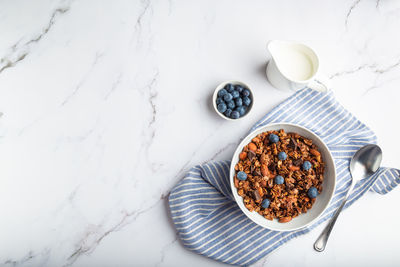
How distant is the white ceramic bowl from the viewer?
0.88m

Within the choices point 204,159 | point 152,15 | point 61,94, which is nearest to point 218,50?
point 152,15

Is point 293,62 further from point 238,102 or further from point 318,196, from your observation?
point 318,196

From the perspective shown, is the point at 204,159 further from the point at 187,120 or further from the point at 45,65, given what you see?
the point at 45,65

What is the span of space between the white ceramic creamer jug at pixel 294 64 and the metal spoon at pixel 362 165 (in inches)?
9.0

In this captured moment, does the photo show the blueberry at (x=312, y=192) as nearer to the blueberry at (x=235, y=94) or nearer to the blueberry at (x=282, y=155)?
the blueberry at (x=282, y=155)

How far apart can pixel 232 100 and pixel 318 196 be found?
0.36m

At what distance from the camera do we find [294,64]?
96 centimetres

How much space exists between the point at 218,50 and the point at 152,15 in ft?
0.77

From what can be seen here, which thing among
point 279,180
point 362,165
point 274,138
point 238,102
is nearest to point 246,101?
point 238,102

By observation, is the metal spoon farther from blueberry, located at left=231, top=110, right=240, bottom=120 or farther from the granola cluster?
blueberry, located at left=231, top=110, right=240, bottom=120

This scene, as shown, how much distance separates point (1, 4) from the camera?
100 centimetres

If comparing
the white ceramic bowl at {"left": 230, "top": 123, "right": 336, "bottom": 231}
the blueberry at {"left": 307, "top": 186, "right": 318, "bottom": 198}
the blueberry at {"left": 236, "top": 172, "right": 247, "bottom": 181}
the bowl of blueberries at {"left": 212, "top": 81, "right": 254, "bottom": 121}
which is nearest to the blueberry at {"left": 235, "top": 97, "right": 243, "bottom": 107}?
the bowl of blueberries at {"left": 212, "top": 81, "right": 254, "bottom": 121}

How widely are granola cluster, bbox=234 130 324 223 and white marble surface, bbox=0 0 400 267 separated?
0.40 ft

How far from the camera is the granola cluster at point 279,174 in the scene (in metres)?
0.89
